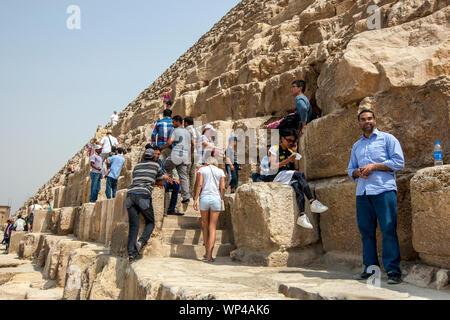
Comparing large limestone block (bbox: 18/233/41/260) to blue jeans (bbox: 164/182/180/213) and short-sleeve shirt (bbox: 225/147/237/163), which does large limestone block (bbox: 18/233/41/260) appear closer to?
blue jeans (bbox: 164/182/180/213)

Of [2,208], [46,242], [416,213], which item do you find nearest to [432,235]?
[416,213]

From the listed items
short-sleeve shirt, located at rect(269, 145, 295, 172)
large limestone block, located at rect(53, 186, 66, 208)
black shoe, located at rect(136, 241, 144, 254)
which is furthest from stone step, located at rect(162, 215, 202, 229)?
large limestone block, located at rect(53, 186, 66, 208)

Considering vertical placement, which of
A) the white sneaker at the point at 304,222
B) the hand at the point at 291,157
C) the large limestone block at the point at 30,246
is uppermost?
the hand at the point at 291,157

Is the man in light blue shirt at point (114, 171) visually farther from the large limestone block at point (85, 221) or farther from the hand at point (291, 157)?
the hand at point (291, 157)

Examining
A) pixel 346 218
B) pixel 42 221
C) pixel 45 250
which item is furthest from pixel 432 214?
pixel 42 221

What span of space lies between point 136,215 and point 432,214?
320 centimetres

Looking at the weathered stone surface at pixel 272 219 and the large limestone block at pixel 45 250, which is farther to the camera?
the large limestone block at pixel 45 250

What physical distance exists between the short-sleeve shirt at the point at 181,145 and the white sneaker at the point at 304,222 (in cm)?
243

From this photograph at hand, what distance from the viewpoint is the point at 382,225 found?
10.4 feet

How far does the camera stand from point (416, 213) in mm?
3051

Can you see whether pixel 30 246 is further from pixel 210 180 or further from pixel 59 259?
pixel 210 180

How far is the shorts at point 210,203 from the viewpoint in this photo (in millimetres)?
4688

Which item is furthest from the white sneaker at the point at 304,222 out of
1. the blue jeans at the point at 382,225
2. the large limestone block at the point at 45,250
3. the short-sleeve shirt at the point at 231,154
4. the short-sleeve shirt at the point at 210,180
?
the large limestone block at the point at 45,250

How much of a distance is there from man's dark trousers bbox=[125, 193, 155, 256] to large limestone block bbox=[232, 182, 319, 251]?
117cm
